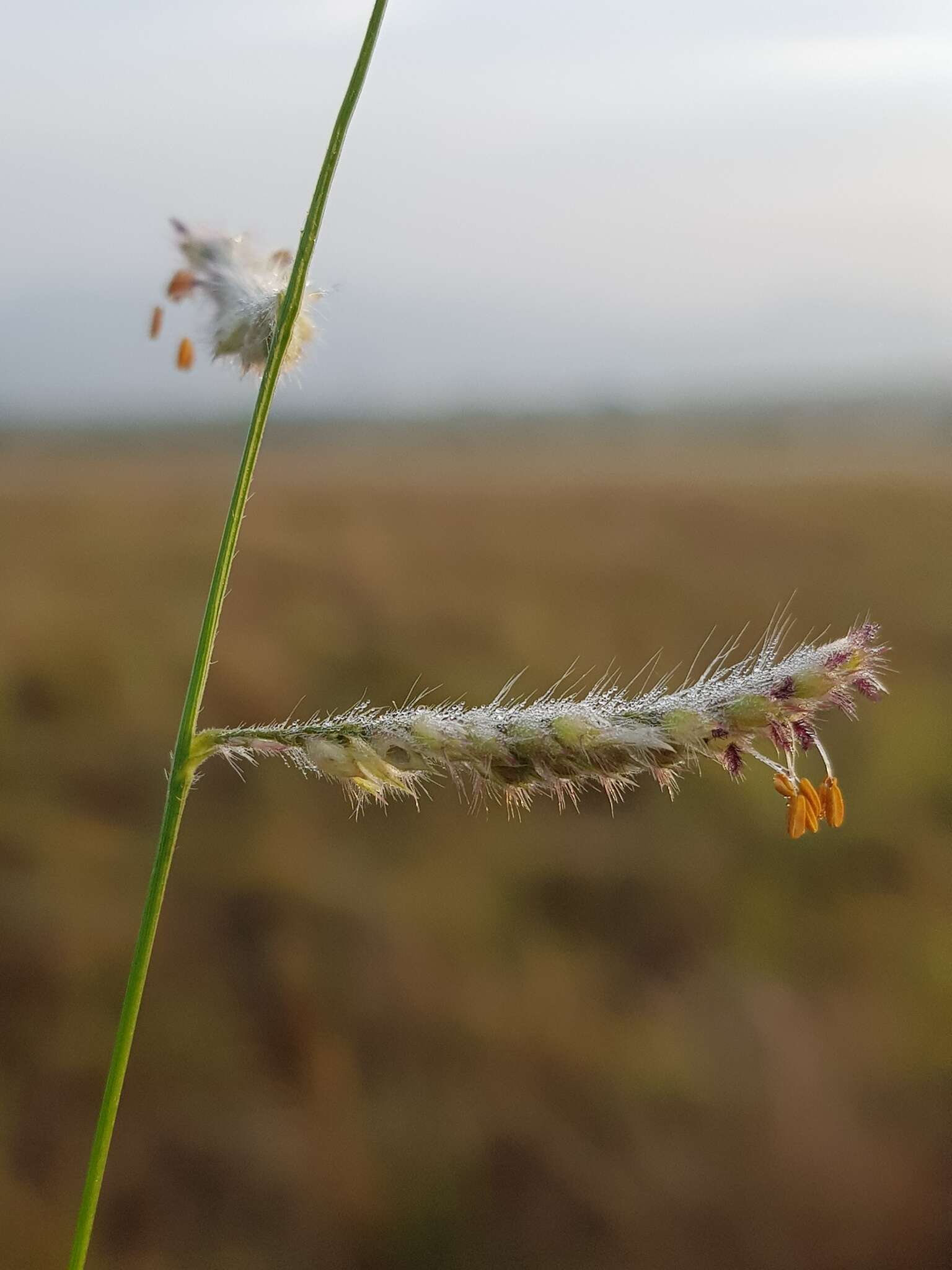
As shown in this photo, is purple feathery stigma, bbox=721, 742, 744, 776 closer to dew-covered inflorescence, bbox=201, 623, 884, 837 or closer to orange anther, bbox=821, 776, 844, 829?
dew-covered inflorescence, bbox=201, 623, 884, 837

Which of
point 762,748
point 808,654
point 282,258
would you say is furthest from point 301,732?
point 762,748

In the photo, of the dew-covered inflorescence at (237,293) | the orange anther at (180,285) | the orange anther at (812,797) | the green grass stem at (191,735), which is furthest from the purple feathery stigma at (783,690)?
the orange anther at (180,285)

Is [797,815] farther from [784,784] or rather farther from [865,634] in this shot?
[865,634]

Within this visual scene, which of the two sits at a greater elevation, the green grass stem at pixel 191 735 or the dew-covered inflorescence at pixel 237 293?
the dew-covered inflorescence at pixel 237 293

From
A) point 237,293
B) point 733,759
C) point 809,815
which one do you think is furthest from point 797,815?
point 237,293

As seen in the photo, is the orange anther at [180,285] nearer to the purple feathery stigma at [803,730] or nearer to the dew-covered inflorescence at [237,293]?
the dew-covered inflorescence at [237,293]

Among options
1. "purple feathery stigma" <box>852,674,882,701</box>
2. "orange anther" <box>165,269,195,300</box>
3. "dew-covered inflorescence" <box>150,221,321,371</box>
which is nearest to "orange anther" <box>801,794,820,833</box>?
"purple feathery stigma" <box>852,674,882,701</box>

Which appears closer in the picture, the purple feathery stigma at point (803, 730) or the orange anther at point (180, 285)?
the purple feathery stigma at point (803, 730)
